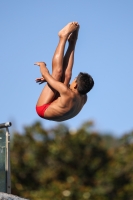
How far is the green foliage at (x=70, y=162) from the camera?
72.2ft

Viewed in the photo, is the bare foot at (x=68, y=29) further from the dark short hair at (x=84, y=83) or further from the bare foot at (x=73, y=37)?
the dark short hair at (x=84, y=83)

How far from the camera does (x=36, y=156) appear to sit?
22.5m

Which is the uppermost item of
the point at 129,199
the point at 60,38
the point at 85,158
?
the point at 60,38

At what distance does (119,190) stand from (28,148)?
344 centimetres

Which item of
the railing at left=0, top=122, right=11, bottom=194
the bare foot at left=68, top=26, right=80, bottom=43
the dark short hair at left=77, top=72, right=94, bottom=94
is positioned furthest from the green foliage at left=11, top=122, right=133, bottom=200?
the dark short hair at left=77, top=72, right=94, bottom=94

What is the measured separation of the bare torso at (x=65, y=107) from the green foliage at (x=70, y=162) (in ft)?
40.7

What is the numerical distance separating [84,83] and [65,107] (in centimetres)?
45

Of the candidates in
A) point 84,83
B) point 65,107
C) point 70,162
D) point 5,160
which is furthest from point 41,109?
point 70,162

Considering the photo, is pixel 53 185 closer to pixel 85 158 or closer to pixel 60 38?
pixel 85 158

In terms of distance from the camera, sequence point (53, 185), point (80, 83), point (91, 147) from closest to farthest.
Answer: point (80, 83) → point (53, 185) → point (91, 147)

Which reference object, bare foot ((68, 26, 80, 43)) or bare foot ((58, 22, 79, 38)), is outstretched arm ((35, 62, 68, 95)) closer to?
bare foot ((58, 22, 79, 38))

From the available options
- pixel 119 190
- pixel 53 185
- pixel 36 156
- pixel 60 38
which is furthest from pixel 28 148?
pixel 60 38

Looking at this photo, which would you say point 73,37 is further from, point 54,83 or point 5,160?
point 5,160

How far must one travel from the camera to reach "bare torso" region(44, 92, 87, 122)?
925 centimetres
